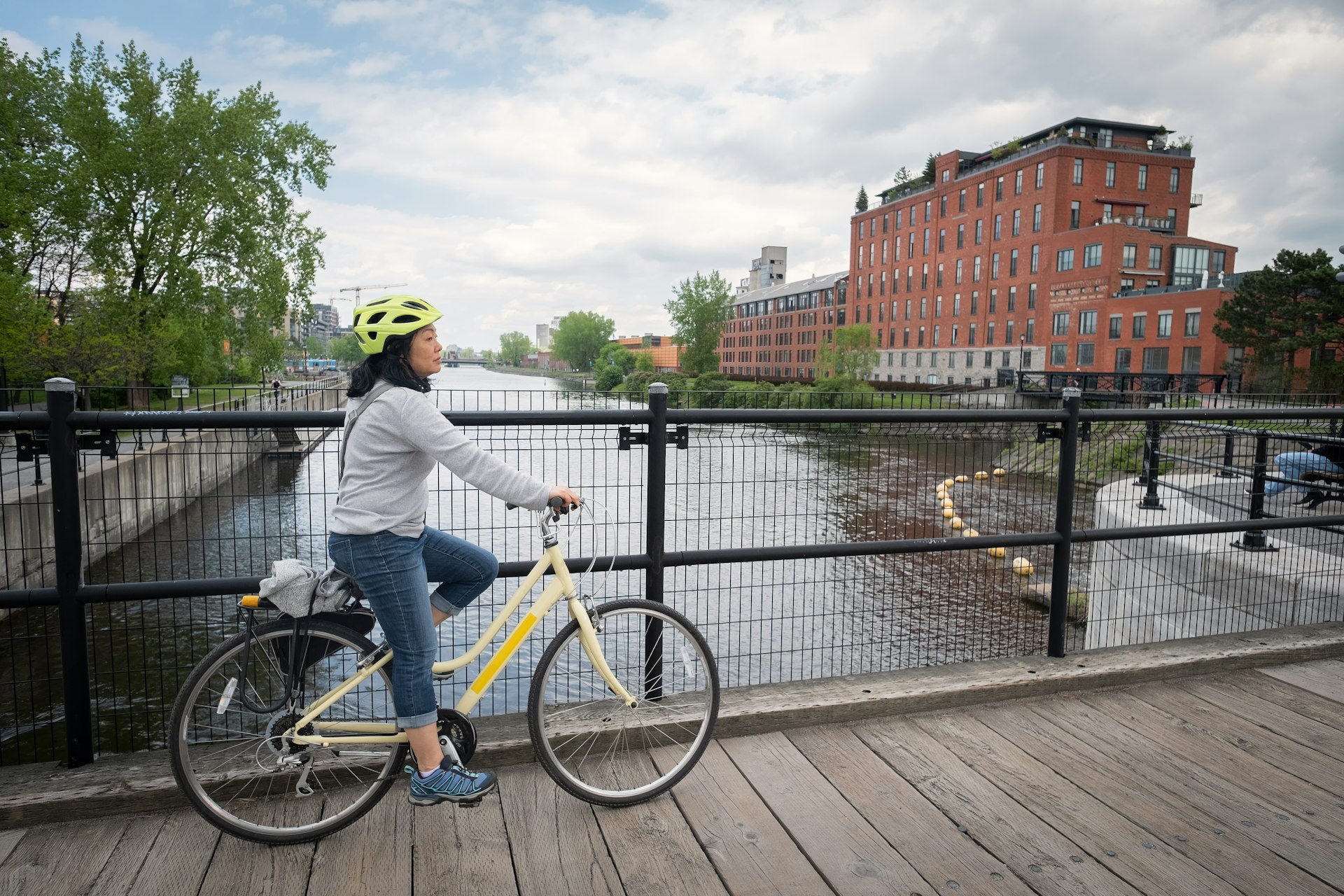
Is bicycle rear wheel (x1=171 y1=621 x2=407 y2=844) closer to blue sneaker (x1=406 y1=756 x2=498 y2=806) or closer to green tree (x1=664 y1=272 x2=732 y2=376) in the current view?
blue sneaker (x1=406 y1=756 x2=498 y2=806)

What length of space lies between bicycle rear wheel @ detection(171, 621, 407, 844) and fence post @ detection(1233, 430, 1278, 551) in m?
6.20

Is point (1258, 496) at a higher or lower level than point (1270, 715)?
higher

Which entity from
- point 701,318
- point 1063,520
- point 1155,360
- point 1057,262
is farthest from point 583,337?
point 1063,520

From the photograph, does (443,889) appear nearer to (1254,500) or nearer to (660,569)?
(660,569)

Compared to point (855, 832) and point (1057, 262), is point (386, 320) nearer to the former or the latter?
point (855, 832)

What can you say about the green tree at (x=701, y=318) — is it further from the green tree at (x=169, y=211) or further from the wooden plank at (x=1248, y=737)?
the wooden plank at (x=1248, y=737)

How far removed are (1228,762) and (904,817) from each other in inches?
56.9

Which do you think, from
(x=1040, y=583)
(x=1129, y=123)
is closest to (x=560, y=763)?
(x=1040, y=583)

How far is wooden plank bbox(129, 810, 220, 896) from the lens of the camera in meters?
2.43

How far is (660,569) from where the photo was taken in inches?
140

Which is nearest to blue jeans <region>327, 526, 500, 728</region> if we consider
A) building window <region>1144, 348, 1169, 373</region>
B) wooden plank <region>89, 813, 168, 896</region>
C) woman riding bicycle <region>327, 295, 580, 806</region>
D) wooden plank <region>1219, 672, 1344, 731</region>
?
woman riding bicycle <region>327, 295, 580, 806</region>

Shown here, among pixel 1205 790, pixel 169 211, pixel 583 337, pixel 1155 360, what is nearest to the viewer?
pixel 1205 790

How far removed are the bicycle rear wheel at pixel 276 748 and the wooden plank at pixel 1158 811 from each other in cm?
244

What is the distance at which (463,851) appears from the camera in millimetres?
2633
